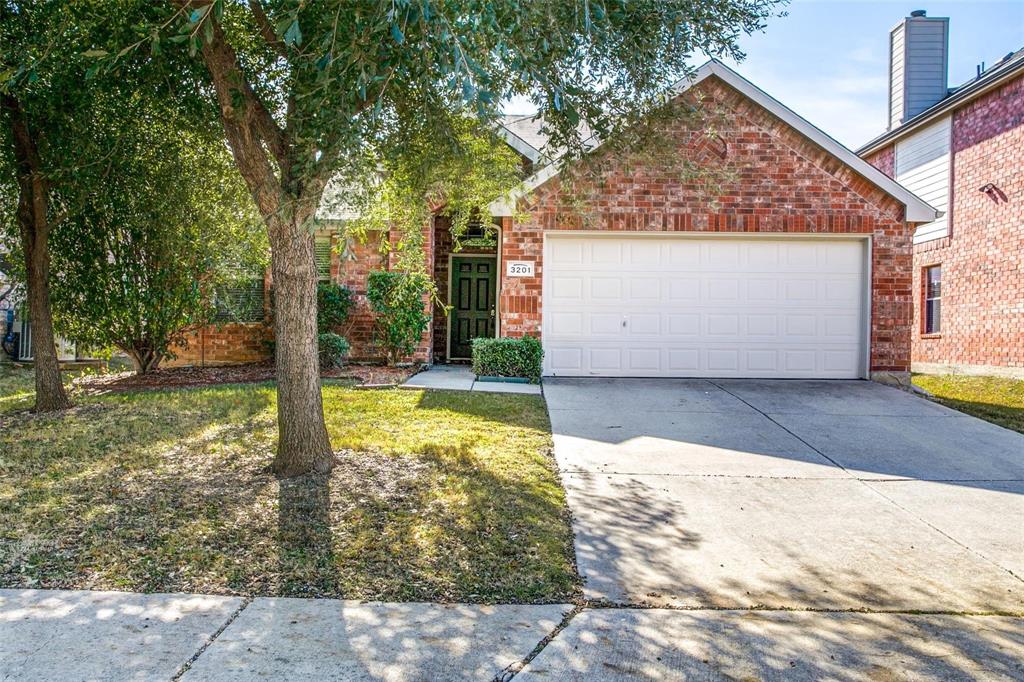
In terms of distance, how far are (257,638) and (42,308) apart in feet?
23.6

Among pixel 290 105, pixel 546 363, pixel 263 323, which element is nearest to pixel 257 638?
pixel 290 105

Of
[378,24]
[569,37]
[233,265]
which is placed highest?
[569,37]

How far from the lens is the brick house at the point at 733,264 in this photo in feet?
36.7

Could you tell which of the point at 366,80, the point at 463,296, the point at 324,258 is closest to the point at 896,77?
the point at 463,296

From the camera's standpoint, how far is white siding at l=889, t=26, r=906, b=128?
17266 millimetres

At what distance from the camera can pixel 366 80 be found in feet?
12.4

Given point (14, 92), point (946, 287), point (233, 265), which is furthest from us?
point (946, 287)

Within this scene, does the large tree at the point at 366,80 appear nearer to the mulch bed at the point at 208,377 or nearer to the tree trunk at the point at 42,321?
the tree trunk at the point at 42,321

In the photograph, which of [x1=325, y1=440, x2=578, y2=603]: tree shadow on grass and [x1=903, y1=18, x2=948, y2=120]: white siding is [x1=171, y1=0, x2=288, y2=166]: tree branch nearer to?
[x1=325, y1=440, x2=578, y2=603]: tree shadow on grass

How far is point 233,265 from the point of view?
422 inches

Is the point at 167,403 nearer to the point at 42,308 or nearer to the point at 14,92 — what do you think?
the point at 42,308

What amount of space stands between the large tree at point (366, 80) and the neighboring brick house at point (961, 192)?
10400 mm

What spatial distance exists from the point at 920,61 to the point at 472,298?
41.5 feet

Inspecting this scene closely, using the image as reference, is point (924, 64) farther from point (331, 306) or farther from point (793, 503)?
point (793, 503)
